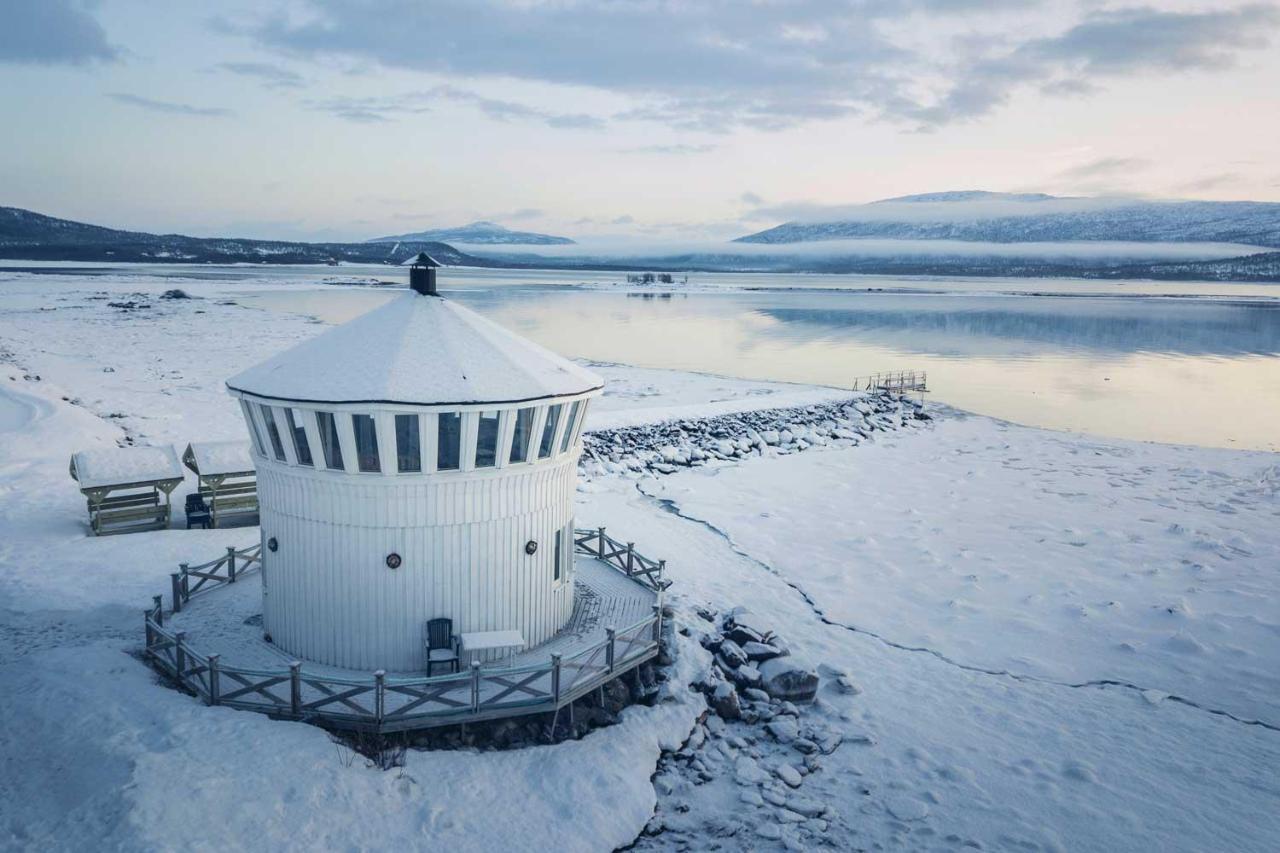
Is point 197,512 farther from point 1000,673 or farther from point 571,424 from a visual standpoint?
point 1000,673

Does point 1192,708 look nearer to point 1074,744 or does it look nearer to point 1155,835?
point 1074,744

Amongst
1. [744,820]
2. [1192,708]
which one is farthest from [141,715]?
[1192,708]

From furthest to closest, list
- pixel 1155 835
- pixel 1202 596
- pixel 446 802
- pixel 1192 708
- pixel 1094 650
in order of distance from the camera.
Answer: pixel 1202 596
pixel 1094 650
pixel 1192 708
pixel 1155 835
pixel 446 802

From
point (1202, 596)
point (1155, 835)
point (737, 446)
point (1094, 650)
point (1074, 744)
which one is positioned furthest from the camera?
point (737, 446)

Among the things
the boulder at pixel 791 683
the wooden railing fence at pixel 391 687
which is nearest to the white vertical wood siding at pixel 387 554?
the wooden railing fence at pixel 391 687

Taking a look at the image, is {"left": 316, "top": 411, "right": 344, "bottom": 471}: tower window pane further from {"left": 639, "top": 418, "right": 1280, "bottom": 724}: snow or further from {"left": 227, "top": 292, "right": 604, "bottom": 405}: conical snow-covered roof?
{"left": 639, "top": 418, "right": 1280, "bottom": 724}: snow

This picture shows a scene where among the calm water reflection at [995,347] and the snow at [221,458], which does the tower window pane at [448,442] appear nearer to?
the snow at [221,458]

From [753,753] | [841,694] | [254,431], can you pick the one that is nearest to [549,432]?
[254,431]
